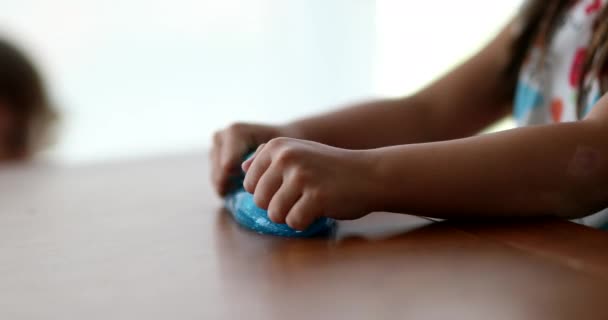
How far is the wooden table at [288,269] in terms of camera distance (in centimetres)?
29

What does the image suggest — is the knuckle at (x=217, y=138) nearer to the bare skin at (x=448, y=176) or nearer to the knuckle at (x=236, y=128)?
the knuckle at (x=236, y=128)

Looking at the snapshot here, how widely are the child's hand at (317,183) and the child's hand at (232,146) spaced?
0.11 m

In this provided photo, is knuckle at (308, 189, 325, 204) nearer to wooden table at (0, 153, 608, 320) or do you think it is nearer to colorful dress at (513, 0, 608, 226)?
wooden table at (0, 153, 608, 320)

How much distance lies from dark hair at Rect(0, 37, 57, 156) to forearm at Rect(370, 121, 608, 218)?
1.32 metres

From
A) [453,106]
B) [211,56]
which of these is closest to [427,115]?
[453,106]

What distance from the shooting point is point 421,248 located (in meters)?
0.37

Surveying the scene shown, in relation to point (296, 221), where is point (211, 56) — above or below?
above

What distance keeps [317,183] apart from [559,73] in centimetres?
40

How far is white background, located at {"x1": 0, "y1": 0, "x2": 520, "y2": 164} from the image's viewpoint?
5.19 ft

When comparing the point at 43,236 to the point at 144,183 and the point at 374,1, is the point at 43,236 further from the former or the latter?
the point at 374,1

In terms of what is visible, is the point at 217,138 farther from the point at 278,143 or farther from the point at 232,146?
the point at 278,143

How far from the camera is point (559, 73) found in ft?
2.20

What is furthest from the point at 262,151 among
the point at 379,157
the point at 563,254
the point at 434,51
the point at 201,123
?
the point at 434,51

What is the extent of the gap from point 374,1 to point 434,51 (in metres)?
0.24
